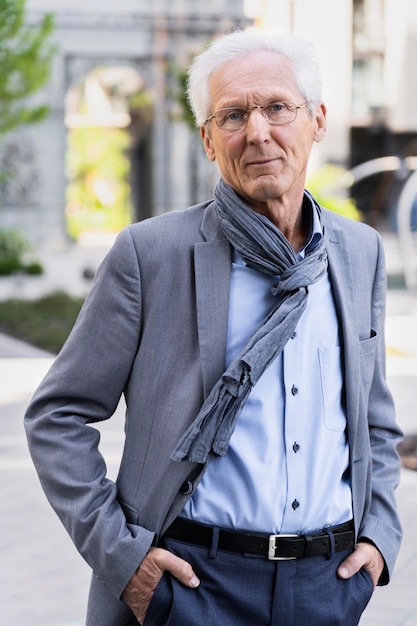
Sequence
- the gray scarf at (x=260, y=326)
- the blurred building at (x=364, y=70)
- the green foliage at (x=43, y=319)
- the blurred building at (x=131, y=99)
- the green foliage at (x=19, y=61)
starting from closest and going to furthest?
the gray scarf at (x=260, y=326)
the green foliage at (x=43, y=319)
the green foliage at (x=19, y=61)
the blurred building at (x=131, y=99)
the blurred building at (x=364, y=70)

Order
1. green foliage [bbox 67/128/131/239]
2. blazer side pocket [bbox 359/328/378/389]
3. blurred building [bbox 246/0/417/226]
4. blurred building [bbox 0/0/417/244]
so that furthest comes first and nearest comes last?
green foliage [bbox 67/128/131/239]
blurred building [bbox 246/0/417/226]
blurred building [bbox 0/0/417/244]
blazer side pocket [bbox 359/328/378/389]

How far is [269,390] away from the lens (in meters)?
2.26

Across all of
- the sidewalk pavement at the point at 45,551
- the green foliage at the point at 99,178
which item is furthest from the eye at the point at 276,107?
the green foliage at the point at 99,178

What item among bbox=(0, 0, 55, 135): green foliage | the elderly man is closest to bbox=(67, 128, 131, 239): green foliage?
bbox=(0, 0, 55, 135): green foliage

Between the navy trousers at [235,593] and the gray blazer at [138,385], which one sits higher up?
the gray blazer at [138,385]

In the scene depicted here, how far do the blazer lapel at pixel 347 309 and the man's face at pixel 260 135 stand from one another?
0.20 m

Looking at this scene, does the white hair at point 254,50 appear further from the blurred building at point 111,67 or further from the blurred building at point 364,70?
the blurred building at point 364,70

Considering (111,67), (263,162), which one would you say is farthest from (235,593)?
(111,67)

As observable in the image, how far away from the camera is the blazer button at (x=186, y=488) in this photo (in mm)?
2221

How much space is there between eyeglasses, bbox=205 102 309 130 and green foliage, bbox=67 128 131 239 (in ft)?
137

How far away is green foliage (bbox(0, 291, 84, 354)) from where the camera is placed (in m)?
12.6

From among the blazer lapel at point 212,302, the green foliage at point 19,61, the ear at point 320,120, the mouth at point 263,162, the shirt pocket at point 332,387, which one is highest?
the ear at point 320,120

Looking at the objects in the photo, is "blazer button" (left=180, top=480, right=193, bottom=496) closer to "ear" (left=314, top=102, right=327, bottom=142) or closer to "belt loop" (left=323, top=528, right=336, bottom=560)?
"belt loop" (left=323, top=528, right=336, bottom=560)

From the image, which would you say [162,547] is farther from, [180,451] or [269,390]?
[269,390]
